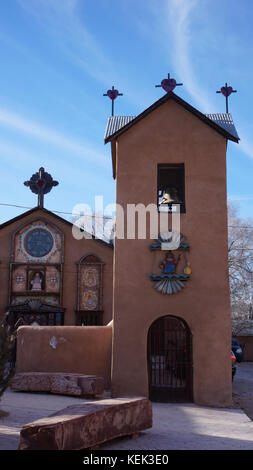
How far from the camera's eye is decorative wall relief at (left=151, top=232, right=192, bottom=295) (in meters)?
12.9

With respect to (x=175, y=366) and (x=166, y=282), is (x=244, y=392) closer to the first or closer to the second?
(x=175, y=366)

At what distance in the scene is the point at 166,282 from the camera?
1290 cm

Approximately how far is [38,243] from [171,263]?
41.5 ft

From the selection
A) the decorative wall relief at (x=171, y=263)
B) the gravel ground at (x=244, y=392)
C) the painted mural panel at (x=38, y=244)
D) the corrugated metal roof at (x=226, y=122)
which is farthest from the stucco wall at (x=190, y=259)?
the painted mural panel at (x=38, y=244)

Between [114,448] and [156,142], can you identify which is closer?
[114,448]

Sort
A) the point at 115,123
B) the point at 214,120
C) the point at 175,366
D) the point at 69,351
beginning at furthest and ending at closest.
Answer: the point at 115,123 → the point at 214,120 → the point at 69,351 → the point at 175,366

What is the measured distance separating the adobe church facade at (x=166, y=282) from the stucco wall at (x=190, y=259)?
0.03 metres

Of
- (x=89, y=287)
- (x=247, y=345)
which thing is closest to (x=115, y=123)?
(x=89, y=287)

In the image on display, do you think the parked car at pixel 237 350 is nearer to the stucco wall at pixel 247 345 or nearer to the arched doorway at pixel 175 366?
the stucco wall at pixel 247 345

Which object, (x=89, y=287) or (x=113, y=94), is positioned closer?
(x=113, y=94)
